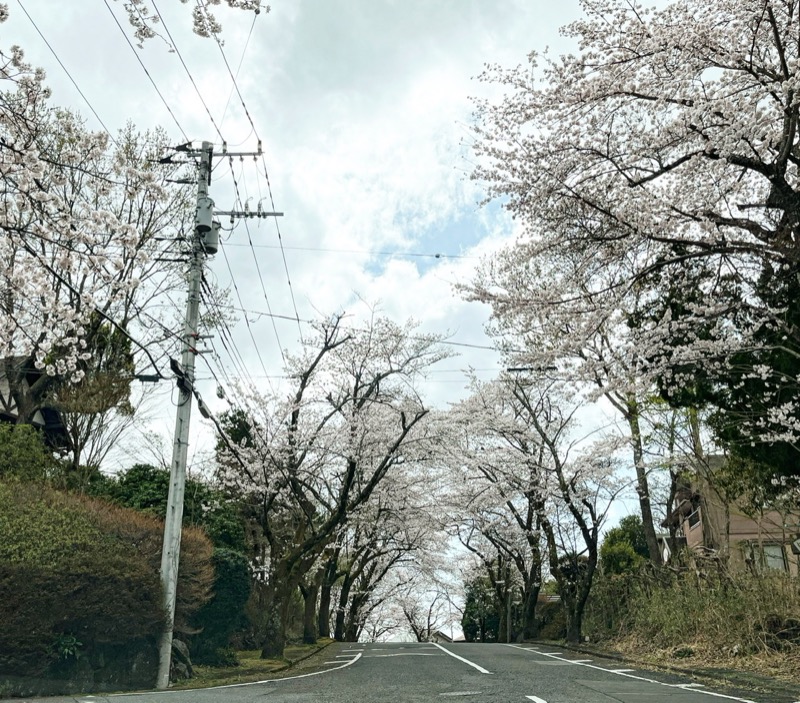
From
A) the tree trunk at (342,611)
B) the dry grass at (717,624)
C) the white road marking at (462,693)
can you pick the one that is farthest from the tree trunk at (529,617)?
the white road marking at (462,693)

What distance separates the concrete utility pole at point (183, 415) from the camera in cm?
1297

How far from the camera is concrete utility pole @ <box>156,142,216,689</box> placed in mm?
12969

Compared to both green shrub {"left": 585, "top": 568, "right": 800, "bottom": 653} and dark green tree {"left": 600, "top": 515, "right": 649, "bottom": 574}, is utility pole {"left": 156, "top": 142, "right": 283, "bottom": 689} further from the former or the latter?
dark green tree {"left": 600, "top": 515, "right": 649, "bottom": 574}

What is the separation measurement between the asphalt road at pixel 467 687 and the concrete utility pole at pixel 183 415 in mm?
1791

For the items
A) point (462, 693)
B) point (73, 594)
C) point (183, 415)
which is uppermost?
point (183, 415)

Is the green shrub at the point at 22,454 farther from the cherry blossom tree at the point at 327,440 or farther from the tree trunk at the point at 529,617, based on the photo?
the tree trunk at the point at 529,617

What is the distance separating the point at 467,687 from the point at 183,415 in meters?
7.49

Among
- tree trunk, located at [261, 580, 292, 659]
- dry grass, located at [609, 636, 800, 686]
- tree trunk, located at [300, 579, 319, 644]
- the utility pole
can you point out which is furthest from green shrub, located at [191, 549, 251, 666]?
tree trunk, located at [300, 579, 319, 644]

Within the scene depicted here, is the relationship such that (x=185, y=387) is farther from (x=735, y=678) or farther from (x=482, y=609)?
(x=482, y=609)

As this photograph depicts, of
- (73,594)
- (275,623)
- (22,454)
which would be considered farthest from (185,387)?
(275,623)

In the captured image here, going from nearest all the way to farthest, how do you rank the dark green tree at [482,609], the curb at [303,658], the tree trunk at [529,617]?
the curb at [303,658] < the tree trunk at [529,617] < the dark green tree at [482,609]

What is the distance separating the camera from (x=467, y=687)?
34.4 ft

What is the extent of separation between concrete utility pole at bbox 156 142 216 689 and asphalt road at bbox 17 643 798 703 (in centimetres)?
179

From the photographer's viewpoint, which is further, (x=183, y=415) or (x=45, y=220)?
(x=183, y=415)
